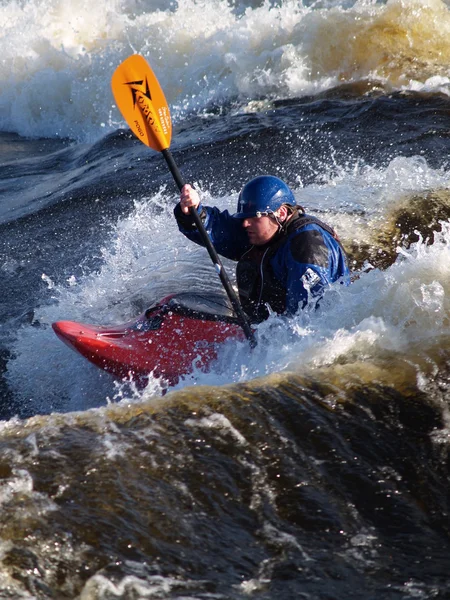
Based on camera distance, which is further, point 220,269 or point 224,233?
point 224,233

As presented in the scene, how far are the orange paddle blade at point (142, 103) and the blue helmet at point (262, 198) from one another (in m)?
0.91

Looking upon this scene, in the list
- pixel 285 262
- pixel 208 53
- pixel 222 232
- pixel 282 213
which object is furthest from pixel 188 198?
pixel 208 53

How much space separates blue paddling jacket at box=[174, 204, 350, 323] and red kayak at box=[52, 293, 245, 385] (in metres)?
0.24

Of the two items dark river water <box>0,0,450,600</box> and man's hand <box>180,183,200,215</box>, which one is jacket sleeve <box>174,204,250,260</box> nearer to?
man's hand <box>180,183,200,215</box>

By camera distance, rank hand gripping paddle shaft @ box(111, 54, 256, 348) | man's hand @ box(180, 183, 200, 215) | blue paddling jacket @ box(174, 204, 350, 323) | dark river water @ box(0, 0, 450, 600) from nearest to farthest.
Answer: dark river water @ box(0, 0, 450, 600) → blue paddling jacket @ box(174, 204, 350, 323) → man's hand @ box(180, 183, 200, 215) → hand gripping paddle shaft @ box(111, 54, 256, 348)

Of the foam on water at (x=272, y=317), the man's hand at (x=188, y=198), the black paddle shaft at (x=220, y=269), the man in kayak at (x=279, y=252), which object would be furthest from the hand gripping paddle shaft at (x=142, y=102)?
the foam on water at (x=272, y=317)

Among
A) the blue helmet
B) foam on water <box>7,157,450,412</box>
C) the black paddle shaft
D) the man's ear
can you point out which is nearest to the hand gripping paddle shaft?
the black paddle shaft

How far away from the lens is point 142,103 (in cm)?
508

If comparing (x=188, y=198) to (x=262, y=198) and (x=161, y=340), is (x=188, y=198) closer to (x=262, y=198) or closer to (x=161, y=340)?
(x=262, y=198)

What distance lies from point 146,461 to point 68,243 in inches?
165

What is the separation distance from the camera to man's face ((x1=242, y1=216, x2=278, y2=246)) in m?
4.34

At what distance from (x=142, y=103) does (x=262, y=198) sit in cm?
134

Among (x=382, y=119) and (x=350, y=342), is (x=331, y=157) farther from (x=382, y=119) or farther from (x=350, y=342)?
(x=350, y=342)

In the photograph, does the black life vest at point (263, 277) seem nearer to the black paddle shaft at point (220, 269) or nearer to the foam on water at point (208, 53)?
the black paddle shaft at point (220, 269)
